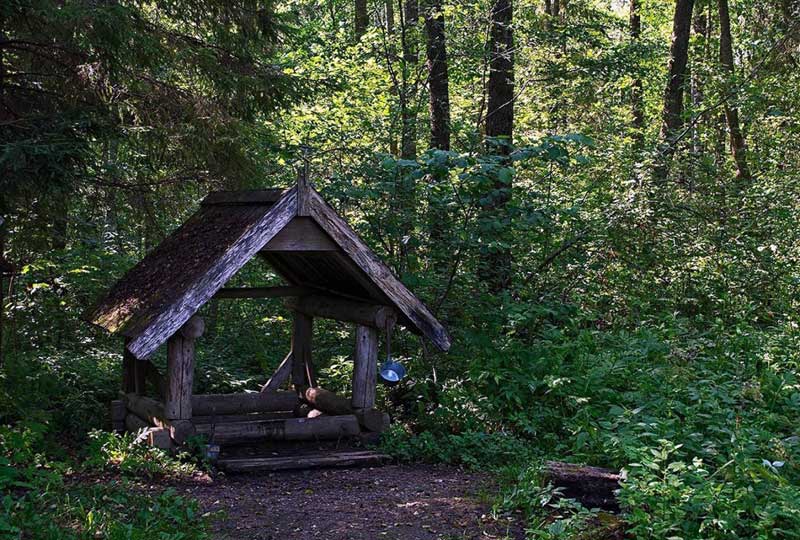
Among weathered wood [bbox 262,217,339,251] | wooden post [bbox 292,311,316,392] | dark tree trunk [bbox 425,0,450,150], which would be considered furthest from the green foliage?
dark tree trunk [bbox 425,0,450,150]

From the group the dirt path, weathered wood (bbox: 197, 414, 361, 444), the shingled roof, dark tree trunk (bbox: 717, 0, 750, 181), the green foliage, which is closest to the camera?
the green foliage

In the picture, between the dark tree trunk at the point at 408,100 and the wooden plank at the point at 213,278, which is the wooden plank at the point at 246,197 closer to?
the wooden plank at the point at 213,278

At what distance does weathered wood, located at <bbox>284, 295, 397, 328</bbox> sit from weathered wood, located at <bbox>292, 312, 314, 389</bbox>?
0.21m

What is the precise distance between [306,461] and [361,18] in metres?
14.5

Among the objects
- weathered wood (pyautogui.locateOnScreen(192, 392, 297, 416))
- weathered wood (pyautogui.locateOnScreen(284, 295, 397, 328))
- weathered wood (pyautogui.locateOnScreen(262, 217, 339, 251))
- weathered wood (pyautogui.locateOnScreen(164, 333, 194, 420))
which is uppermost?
weathered wood (pyautogui.locateOnScreen(262, 217, 339, 251))

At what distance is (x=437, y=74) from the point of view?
12.5 m

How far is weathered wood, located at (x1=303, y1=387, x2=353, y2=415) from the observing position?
9.27 metres

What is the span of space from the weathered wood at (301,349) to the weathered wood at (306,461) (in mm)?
2116

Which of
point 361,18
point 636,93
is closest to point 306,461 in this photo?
point 361,18

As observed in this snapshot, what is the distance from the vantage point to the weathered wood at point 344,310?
8.56 meters

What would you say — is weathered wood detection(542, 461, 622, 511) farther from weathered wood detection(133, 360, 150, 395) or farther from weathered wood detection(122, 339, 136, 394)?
weathered wood detection(122, 339, 136, 394)

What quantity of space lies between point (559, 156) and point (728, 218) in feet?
16.2

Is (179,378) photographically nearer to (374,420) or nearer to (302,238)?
(302,238)

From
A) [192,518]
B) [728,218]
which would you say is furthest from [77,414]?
[728,218]
